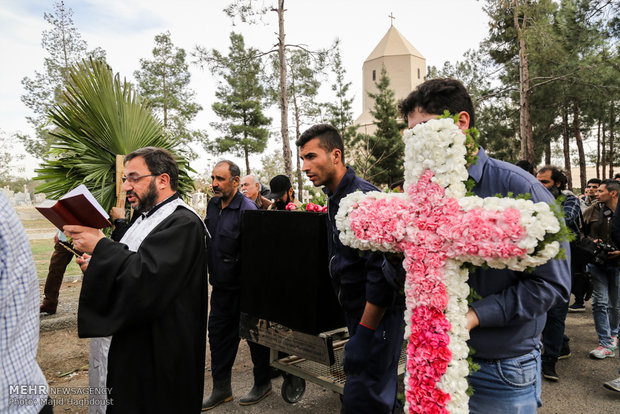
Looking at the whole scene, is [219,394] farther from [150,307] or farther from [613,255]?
[613,255]

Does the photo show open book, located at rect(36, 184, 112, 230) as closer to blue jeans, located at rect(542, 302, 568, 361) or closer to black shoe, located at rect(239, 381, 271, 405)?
black shoe, located at rect(239, 381, 271, 405)

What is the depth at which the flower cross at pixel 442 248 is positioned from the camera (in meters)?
1.39

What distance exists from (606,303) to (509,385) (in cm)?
449

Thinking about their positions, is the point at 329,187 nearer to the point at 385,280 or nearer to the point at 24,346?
the point at 385,280

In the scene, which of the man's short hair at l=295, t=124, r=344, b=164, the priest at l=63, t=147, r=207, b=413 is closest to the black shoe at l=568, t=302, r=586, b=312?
the man's short hair at l=295, t=124, r=344, b=164

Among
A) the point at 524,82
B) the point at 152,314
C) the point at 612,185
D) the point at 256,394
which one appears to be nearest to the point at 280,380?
the point at 256,394

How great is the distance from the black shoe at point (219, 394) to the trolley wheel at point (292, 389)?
57 cm

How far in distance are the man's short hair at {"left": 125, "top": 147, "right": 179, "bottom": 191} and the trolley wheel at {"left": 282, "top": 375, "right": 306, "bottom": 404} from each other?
2.28 m

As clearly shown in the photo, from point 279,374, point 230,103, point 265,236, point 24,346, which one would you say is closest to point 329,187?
point 265,236

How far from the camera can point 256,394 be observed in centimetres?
420

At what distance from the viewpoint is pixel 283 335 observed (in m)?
3.61

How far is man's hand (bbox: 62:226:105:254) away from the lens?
2400 millimetres

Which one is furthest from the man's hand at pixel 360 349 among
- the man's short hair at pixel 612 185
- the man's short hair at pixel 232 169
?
Answer: the man's short hair at pixel 612 185

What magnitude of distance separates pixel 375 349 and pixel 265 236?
1.67 meters
